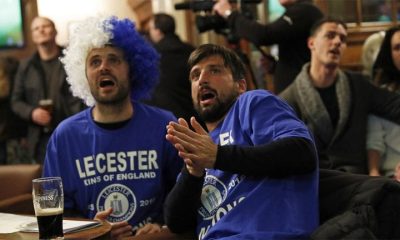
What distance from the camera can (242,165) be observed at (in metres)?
1.74

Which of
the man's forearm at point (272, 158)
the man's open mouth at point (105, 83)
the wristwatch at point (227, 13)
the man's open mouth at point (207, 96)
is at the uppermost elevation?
the wristwatch at point (227, 13)

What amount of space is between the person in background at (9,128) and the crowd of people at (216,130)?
0.95 feet

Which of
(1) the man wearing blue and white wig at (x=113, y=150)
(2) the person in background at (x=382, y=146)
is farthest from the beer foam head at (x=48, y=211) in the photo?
(2) the person in background at (x=382, y=146)

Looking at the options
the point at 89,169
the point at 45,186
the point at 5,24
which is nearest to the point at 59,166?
the point at 89,169

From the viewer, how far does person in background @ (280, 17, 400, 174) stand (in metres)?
2.89

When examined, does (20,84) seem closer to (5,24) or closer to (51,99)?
(51,99)

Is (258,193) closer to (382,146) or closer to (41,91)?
(382,146)

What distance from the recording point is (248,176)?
1.81m

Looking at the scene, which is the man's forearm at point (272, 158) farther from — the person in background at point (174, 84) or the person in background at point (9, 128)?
the person in background at point (9, 128)

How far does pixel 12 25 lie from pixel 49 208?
5.15 meters

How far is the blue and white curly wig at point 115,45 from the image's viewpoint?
2566 millimetres

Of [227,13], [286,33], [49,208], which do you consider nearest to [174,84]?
[227,13]

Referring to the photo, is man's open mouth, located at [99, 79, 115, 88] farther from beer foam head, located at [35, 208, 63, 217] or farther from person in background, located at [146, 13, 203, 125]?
person in background, located at [146, 13, 203, 125]

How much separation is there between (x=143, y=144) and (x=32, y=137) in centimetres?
185
